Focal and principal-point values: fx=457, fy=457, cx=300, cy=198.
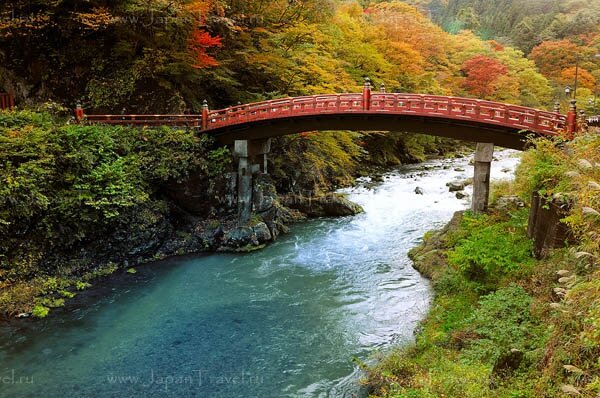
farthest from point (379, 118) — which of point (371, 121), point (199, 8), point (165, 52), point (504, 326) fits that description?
point (504, 326)

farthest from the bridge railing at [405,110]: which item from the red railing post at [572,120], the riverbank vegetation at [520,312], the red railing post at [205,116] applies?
the riverbank vegetation at [520,312]

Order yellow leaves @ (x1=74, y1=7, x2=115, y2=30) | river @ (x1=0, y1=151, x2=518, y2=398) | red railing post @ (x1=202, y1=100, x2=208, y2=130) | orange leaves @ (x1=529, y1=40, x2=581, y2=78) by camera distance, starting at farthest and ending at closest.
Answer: orange leaves @ (x1=529, y1=40, x2=581, y2=78) → red railing post @ (x1=202, y1=100, x2=208, y2=130) → yellow leaves @ (x1=74, y1=7, x2=115, y2=30) → river @ (x1=0, y1=151, x2=518, y2=398)

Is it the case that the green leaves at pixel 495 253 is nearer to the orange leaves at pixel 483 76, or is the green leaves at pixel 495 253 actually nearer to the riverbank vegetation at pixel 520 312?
the riverbank vegetation at pixel 520 312

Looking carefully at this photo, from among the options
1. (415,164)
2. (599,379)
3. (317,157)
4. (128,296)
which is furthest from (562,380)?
(415,164)

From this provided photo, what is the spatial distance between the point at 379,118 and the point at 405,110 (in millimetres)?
1549

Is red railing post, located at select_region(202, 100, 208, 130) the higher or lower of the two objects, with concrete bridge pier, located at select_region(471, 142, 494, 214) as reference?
higher

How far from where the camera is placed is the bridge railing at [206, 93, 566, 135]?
57.3 feet

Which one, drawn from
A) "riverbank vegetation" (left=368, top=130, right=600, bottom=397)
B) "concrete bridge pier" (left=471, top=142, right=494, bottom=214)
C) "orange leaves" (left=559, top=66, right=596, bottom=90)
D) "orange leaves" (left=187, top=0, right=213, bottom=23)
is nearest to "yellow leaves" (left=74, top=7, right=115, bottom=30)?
"orange leaves" (left=187, top=0, right=213, bottom=23)

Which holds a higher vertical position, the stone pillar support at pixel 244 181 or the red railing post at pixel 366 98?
the red railing post at pixel 366 98

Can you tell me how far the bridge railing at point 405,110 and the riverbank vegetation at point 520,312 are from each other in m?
2.52

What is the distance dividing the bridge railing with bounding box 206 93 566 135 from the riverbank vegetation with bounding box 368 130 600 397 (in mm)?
2515

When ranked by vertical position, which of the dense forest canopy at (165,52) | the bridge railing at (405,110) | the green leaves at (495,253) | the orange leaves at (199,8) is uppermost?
the orange leaves at (199,8)

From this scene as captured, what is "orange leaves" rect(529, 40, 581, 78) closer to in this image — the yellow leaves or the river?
the river

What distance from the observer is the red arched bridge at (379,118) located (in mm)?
17797
